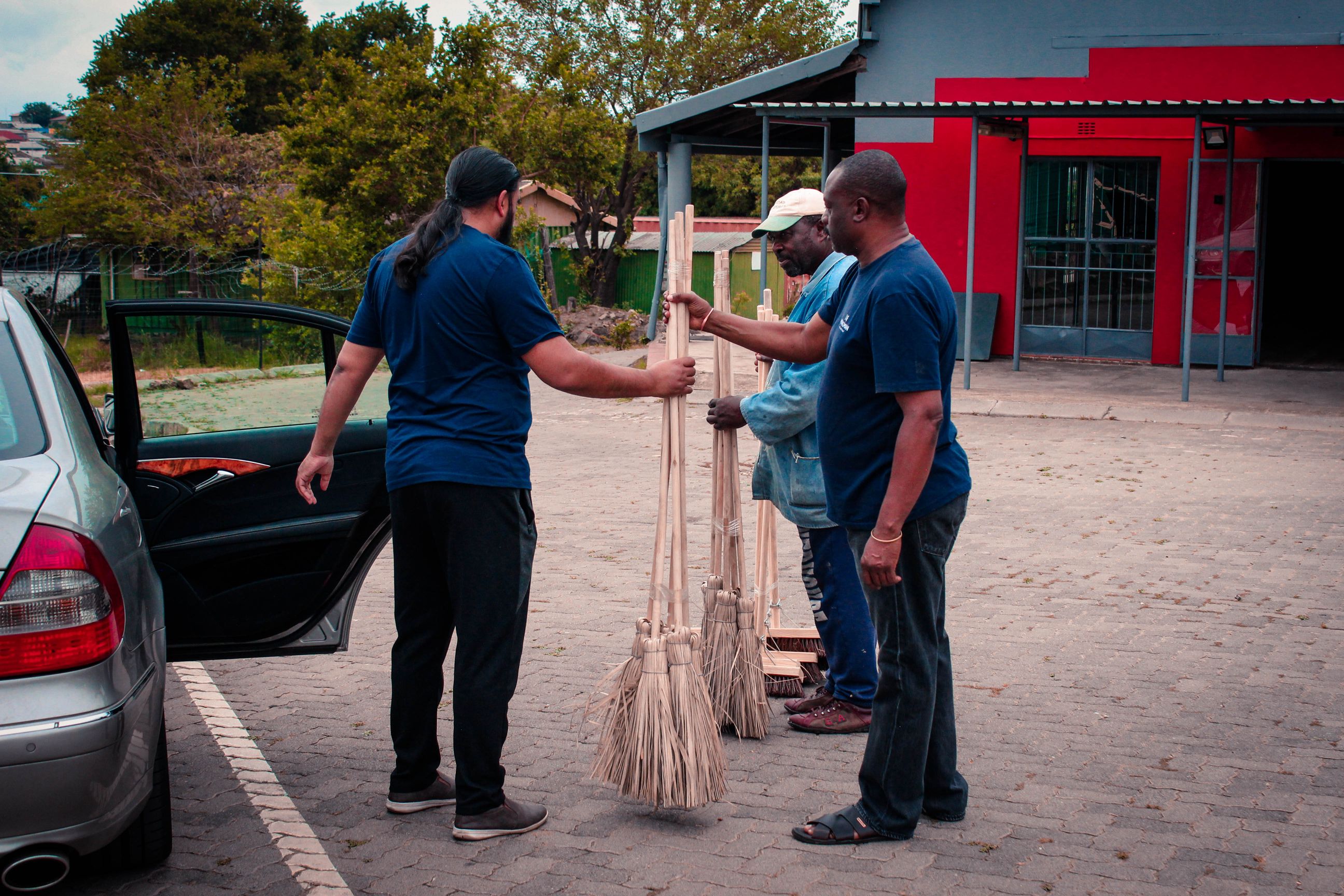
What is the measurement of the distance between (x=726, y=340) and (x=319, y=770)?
2.04 meters

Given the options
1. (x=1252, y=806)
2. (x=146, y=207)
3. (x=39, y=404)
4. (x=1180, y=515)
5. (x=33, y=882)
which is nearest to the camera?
(x=33, y=882)

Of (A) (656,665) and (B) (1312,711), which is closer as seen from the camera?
(A) (656,665)

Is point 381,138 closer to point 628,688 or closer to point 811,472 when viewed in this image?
point 811,472

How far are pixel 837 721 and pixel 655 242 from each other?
41681 mm

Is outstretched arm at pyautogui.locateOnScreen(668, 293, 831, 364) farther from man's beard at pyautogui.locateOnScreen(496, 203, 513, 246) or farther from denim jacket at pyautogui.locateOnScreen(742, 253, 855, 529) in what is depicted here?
man's beard at pyautogui.locateOnScreen(496, 203, 513, 246)

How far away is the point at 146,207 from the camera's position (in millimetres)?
29922

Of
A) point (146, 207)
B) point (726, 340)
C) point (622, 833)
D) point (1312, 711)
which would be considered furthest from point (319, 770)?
point (146, 207)

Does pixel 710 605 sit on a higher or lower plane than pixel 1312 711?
higher

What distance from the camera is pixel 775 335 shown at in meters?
3.97

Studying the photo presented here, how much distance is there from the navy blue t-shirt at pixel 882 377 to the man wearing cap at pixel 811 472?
0.62 metres

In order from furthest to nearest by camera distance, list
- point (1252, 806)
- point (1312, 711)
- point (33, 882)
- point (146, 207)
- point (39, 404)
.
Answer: point (146, 207)
point (1312, 711)
point (1252, 806)
point (39, 404)
point (33, 882)

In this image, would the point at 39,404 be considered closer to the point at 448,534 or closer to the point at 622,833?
the point at 448,534

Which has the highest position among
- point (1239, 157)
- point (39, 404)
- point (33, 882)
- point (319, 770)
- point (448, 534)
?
point (1239, 157)

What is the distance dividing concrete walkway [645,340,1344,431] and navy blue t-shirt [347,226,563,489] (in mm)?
9896
